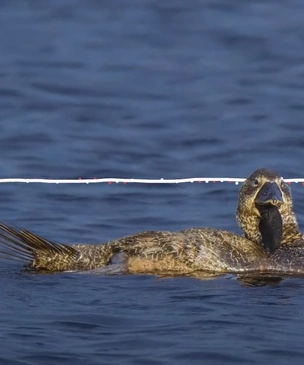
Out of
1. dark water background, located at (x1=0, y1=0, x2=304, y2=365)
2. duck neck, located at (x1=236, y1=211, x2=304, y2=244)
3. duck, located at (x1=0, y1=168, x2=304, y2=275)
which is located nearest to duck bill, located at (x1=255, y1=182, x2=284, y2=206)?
duck, located at (x1=0, y1=168, x2=304, y2=275)

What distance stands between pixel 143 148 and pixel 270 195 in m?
4.68

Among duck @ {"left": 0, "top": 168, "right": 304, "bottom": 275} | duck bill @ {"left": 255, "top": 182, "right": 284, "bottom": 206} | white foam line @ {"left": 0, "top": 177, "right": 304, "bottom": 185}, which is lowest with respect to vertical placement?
duck @ {"left": 0, "top": 168, "right": 304, "bottom": 275}

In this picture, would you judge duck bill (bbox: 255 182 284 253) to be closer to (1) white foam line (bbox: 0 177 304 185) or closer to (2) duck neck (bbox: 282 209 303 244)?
(2) duck neck (bbox: 282 209 303 244)

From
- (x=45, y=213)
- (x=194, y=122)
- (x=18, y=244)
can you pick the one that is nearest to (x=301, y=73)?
(x=194, y=122)

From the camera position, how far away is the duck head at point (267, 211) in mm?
10242

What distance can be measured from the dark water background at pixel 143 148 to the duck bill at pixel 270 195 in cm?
64

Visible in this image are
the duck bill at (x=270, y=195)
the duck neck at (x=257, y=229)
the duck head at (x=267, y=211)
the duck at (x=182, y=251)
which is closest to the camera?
the duck at (x=182, y=251)

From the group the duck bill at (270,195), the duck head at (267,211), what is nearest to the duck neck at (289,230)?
the duck head at (267,211)

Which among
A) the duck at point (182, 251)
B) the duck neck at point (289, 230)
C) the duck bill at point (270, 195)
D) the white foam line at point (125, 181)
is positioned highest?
the white foam line at point (125, 181)

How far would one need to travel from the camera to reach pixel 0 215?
40.5 feet

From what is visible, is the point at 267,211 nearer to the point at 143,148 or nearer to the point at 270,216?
the point at 270,216

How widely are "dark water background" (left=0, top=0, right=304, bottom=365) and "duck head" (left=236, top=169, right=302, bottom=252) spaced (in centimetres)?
57

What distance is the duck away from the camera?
32.2 feet

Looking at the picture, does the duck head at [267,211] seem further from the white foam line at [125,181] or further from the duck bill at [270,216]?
the white foam line at [125,181]
